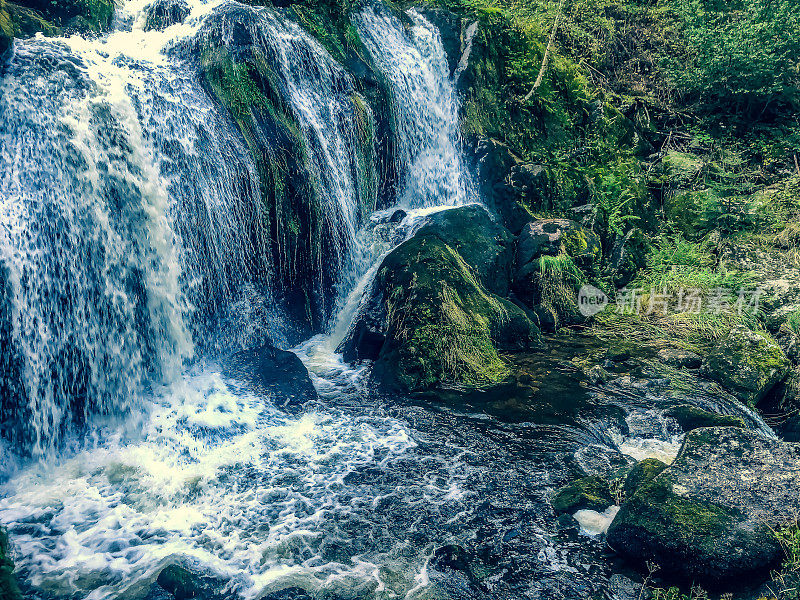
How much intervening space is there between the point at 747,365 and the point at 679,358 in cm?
91

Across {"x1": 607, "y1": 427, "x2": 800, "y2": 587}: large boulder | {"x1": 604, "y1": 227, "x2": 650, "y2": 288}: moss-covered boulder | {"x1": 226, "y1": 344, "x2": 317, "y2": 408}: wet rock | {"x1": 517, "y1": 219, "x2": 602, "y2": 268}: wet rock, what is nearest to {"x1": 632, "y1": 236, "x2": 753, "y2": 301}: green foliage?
{"x1": 604, "y1": 227, "x2": 650, "y2": 288}: moss-covered boulder

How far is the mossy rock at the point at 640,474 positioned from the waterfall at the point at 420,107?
23.7ft

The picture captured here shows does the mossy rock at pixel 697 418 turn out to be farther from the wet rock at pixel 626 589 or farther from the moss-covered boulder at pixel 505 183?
the moss-covered boulder at pixel 505 183

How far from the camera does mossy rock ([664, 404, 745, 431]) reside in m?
6.61

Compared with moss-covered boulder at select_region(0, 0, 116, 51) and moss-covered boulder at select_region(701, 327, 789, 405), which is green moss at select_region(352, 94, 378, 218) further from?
moss-covered boulder at select_region(701, 327, 789, 405)

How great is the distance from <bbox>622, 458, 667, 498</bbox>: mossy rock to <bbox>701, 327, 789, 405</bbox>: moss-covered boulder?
3.01 meters

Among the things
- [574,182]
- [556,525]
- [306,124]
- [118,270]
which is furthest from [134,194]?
[574,182]

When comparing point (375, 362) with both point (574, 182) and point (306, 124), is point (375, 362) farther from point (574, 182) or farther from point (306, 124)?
point (574, 182)

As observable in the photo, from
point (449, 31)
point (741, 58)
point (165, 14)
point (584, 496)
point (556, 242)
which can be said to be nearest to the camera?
point (584, 496)

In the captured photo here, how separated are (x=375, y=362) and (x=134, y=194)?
13.2 feet

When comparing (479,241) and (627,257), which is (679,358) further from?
(479,241)

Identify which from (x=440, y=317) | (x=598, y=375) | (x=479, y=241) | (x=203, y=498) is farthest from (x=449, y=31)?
(x=203, y=498)

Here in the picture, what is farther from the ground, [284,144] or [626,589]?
[284,144]

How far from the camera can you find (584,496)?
5.66m
